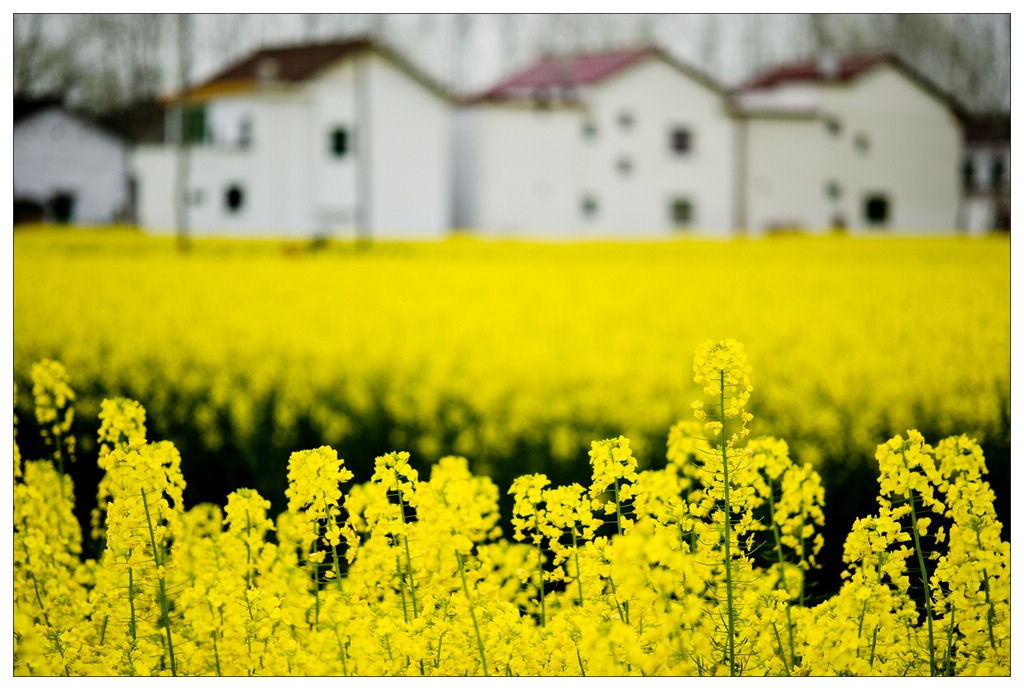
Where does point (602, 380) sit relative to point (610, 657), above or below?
above

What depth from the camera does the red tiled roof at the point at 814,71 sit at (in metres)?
4.29

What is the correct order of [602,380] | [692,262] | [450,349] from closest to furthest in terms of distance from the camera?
1. [602,380]
2. [450,349]
3. [692,262]

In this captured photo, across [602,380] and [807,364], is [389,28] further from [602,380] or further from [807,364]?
[807,364]

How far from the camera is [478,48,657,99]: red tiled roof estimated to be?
14.8 ft

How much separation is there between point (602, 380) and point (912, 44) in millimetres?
1533

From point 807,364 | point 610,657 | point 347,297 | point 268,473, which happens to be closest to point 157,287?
point 347,297

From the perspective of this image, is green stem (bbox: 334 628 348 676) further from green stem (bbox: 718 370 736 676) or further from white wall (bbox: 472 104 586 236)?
white wall (bbox: 472 104 586 236)

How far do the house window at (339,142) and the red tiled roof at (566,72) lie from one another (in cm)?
65

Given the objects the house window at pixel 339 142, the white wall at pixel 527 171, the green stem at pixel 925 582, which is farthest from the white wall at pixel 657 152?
the green stem at pixel 925 582

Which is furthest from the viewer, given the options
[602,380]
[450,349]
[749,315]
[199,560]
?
[749,315]

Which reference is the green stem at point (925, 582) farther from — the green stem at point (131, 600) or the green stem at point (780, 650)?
the green stem at point (131, 600)

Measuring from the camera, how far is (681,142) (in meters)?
5.44

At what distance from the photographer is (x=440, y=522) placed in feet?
8.32

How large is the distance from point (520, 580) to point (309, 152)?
2775 mm
